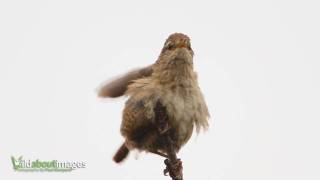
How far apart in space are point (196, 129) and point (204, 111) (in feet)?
0.67

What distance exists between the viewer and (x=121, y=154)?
268 inches

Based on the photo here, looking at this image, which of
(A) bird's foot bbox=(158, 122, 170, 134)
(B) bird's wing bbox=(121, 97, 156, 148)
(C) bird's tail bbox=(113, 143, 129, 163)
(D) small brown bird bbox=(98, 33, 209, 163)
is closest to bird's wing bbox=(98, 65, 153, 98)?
(D) small brown bird bbox=(98, 33, 209, 163)

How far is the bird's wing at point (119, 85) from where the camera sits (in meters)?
6.13

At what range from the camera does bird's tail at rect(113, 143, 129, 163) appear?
6801 mm

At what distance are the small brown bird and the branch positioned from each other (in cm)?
9

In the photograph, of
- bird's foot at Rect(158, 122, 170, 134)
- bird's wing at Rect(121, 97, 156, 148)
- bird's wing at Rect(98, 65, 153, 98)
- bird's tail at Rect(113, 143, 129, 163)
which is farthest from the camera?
bird's tail at Rect(113, 143, 129, 163)

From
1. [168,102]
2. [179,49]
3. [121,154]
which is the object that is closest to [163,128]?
[168,102]

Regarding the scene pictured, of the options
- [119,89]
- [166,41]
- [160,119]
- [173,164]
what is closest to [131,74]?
[119,89]

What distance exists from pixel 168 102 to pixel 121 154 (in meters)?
1.78

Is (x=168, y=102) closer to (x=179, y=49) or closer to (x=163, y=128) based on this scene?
(x=179, y=49)

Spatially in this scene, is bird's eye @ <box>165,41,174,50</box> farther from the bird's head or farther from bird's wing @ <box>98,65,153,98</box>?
bird's wing @ <box>98,65,153,98</box>

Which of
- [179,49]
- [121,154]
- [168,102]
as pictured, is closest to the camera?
[168,102]

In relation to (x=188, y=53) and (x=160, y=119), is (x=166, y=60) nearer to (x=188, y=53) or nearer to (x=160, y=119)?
(x=188, y=53)

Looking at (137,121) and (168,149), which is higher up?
(137,121)
